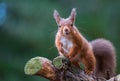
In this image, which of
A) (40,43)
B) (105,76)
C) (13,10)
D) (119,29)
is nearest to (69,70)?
(105,76)

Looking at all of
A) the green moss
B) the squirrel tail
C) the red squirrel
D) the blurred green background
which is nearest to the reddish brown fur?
the red squirrel

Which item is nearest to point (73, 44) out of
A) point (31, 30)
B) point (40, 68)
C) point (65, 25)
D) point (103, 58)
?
point (65, 25)

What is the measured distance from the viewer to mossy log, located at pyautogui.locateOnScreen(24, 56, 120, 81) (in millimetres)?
4172

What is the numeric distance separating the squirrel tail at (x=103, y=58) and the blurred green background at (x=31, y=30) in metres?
3.58

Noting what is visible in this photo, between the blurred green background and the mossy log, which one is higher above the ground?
the blurred green background

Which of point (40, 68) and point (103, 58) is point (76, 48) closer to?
point (40, 68)

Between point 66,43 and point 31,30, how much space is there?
5.02 meters

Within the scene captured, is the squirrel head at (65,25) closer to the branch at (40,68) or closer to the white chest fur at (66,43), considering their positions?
the white chest fur at (66,43)

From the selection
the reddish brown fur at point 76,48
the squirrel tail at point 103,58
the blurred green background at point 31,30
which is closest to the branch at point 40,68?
the reddish brown fur at point 76,48

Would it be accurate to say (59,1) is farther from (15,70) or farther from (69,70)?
(69,70)

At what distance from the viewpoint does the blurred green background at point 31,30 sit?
9.22 m

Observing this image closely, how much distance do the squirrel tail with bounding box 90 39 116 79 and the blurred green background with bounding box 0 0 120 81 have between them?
141 inches

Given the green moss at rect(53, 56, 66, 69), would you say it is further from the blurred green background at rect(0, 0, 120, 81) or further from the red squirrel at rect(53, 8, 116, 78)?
the blurred green background at rect(0, 0, 120, 81)

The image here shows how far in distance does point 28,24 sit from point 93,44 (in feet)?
15.2
